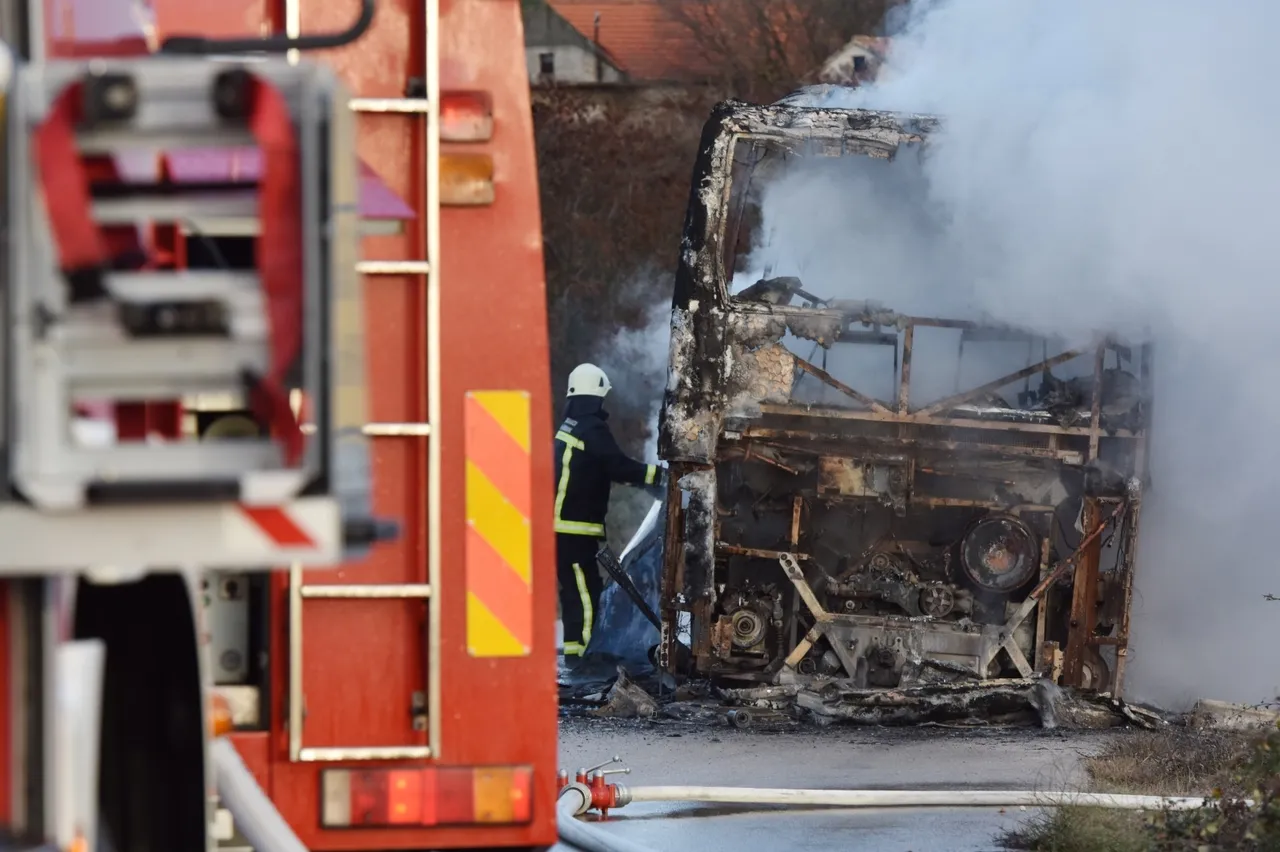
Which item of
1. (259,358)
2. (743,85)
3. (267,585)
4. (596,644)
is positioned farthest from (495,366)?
(743,85)

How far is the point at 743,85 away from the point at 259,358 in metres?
25.6

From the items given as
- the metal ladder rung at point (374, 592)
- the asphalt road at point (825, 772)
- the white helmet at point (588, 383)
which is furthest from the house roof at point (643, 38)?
the metal ladder rung at point (374, 592)

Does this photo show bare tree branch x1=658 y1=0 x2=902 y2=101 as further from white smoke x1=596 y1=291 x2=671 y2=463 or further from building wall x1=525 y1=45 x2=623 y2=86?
white smoke x1=596 y1=291 x2=671 y2=463

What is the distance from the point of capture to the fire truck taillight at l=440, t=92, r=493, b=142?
3.75m

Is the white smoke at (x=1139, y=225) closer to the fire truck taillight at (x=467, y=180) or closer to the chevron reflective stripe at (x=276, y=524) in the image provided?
the fire truck taillight at (x=467, y=180)

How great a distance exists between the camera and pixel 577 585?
33.0 feet

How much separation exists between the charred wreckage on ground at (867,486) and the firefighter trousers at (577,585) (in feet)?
2.59

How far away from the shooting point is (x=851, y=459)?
9.20 m

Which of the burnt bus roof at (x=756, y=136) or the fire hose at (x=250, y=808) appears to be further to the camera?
the burnt bus roof at (x=756, y=136)

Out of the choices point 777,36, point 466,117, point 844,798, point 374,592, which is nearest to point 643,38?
point 777,36

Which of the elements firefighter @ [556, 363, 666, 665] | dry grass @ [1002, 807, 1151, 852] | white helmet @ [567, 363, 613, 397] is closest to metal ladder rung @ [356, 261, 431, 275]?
dry grass @ [1002, 807, 1151, 852]

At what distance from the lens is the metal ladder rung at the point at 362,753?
3.68 metres

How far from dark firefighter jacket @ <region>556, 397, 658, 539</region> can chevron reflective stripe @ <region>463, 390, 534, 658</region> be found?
6309mm

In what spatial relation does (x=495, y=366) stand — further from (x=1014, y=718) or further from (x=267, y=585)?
(x=1014, y=718)
